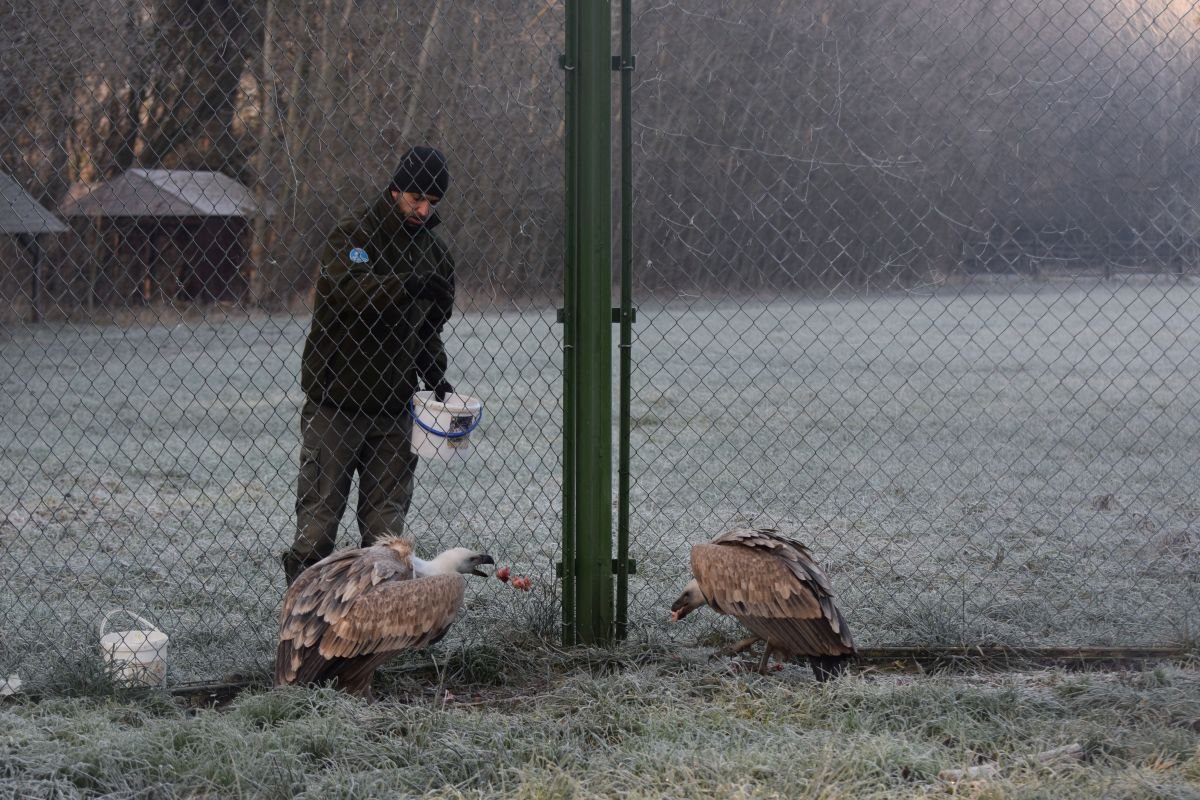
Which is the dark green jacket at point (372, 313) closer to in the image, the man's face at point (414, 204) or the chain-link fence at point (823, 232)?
the man's face at point (414, 204)

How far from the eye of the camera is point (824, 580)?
4.11 metres

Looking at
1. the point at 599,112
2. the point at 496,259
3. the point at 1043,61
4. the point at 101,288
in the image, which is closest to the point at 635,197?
the point at 599,112

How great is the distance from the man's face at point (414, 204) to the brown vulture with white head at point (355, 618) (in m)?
1.34

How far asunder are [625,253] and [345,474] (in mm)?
1529

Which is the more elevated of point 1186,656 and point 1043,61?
point 1043,61

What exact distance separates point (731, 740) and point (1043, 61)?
9.82ft

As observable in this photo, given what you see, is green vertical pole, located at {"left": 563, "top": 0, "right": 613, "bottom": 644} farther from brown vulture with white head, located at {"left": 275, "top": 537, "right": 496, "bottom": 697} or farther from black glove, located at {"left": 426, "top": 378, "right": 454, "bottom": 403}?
black glove, located at {"left": 426, "top": 378, "right": 454, "bottom": 403}

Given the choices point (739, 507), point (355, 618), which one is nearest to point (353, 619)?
point (355, 618)

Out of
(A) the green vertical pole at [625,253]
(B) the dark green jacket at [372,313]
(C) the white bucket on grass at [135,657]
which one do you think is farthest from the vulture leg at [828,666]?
(C) the white bucket on grass at [135,657]

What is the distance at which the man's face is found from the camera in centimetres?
461

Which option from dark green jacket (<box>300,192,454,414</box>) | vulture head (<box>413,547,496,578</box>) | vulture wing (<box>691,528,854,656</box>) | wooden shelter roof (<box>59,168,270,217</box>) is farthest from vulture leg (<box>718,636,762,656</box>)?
wooden shelter roof (<box>59,168,270,217</box>)

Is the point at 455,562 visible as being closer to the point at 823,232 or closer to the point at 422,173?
the point at 422,173

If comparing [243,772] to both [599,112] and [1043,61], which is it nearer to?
[599,112]

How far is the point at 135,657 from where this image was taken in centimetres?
393
